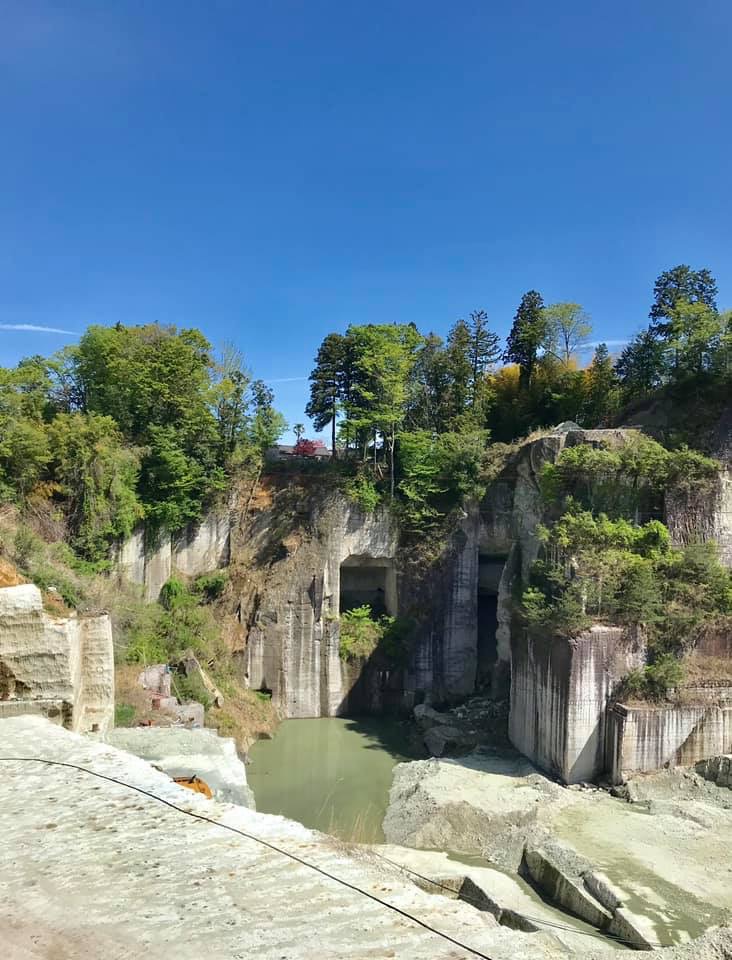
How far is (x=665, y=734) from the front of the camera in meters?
14.5

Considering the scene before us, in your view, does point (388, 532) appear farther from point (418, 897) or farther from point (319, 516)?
point (418, 897)

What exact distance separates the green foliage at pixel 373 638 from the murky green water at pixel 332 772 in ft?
6.66

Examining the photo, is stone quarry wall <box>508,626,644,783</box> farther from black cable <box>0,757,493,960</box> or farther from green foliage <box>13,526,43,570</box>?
green foliage <box>13,526,43,570</box>

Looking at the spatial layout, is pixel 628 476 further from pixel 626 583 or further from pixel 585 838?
pixel 585 838

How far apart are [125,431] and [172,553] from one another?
14.8ft

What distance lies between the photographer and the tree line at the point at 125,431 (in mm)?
19234

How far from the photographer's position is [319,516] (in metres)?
22.2

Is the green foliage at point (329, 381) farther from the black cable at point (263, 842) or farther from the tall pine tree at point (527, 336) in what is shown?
the black cable at point (263, 842)

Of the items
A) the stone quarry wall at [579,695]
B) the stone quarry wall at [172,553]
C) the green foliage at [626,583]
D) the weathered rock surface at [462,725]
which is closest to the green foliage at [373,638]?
the weathered rock surface at [462,725]

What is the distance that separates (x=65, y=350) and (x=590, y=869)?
23.1 metres

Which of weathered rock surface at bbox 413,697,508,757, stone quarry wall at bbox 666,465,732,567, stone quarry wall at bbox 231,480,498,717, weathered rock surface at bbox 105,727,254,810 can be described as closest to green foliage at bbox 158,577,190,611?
stone quarry wall at bbox 231,480,498,717

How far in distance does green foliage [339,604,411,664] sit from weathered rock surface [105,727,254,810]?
33.8ft

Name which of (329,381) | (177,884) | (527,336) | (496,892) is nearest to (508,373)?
(527,336)

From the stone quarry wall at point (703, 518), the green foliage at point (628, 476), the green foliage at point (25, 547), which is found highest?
the green foliage at point (628, 476)
